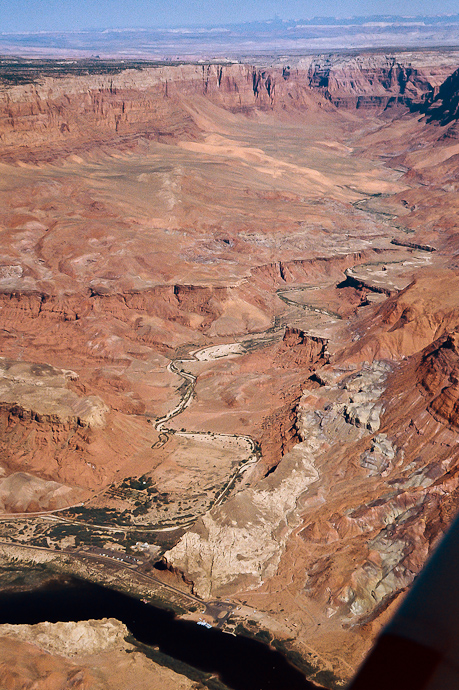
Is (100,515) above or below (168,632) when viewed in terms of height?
below

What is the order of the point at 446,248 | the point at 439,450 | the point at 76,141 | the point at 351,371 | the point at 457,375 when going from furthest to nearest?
the point at 76,141 → the point at 446,248 → the point at 351,371 → the point at 457,375 → the point at 439,450

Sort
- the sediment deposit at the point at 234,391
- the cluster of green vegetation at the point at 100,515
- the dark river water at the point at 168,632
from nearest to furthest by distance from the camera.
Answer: the dark river water at the point at 168,632 < the sediment deposit at the point at 234,391 < the cluster of green vegetation at the point at 100,515

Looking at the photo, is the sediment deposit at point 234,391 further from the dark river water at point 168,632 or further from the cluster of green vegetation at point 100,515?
the dark river water at point 168,632

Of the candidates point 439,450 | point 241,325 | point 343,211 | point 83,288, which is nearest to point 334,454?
point 439,450

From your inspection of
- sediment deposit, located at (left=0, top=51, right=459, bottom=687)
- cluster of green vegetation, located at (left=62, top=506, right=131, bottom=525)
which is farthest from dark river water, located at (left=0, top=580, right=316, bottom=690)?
cluster of green vegetation, located at (left=62, top=506, right=131, bottom=525)

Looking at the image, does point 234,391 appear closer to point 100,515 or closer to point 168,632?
point 100,515

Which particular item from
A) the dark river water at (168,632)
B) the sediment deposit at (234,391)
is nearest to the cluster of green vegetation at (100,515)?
the sediment deposit at (234,391)

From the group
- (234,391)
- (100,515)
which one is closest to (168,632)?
(100,515)

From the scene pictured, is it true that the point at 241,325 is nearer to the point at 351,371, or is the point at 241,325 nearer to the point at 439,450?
the point at 351,371
